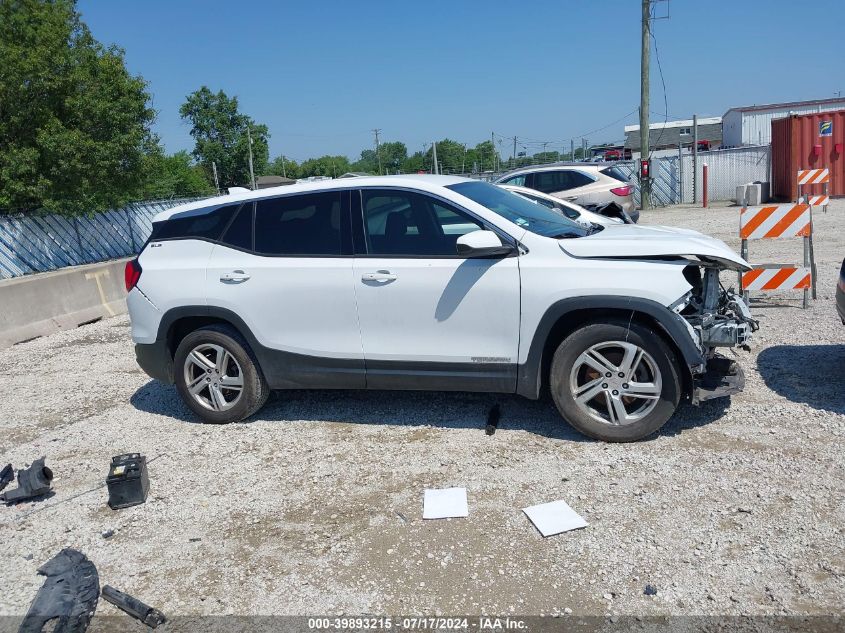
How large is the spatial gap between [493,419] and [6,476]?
346 centimetres

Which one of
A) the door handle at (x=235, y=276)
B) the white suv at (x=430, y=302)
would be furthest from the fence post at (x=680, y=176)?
the door handle at (x=235, y=276)

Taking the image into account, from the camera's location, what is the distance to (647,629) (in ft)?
9.64

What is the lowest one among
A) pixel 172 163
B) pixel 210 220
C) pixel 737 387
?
pixel 737 387

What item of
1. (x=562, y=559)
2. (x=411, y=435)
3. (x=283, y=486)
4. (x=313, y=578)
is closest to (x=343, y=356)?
(x=411, y=435)

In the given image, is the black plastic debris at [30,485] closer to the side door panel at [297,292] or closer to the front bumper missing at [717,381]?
the side door panel at [297,292]

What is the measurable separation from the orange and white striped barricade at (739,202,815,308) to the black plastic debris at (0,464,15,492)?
6.87m

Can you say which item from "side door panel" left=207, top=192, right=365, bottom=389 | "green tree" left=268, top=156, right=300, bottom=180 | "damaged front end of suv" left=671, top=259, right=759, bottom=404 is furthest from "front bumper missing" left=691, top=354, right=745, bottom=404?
"green tree" left=268, top=156, right=300, bottom=180

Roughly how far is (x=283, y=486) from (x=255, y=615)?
1.29m

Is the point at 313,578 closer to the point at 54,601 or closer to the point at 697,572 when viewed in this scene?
the point at 54,601

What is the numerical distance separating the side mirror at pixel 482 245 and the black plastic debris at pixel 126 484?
250 centimetres

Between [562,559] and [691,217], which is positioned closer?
[562,559]

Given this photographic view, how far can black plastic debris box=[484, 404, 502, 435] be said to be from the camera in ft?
16.5

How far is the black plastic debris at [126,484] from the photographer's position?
4.38m

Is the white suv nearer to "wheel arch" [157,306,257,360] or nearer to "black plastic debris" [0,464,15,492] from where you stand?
"wheel arch" [157,306,257,360]
